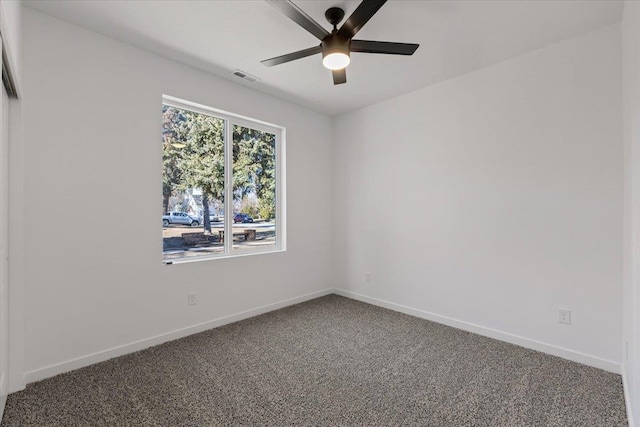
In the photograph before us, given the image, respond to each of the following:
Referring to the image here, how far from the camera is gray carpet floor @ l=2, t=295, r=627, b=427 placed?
1.81m

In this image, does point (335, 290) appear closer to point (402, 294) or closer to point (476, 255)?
point (402, 294)

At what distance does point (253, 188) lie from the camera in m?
3.74

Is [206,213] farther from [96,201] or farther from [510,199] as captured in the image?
[510,199]

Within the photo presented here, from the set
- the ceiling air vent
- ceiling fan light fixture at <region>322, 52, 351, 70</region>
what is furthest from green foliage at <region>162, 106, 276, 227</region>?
ceiling fan light fixture at <region>322, 52, 351, 70</region>

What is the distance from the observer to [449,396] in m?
2.01

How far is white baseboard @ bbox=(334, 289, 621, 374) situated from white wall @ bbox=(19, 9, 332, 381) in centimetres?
202

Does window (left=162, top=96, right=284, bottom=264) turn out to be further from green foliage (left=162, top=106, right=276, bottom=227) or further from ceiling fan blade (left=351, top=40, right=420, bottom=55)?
ceiling fan blade (left=351, top=40, right=420, bottom=55)

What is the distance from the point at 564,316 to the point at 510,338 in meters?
0.49

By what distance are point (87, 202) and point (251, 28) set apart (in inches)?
72.7

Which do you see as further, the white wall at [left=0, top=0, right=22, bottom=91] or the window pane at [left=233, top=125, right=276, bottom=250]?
the window pane at [left=233, top=125, right=276, bottom=250]

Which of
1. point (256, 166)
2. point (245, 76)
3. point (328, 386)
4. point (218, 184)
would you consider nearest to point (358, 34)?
point (245, 76)

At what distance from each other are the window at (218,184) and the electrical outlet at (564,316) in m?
2.88

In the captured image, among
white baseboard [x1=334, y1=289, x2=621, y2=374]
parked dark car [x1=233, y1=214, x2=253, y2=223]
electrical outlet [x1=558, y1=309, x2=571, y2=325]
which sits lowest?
white baseboard [x1=334, y1=289, x2=621, y2=374]

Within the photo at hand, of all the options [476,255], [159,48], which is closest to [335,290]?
[476,255]
